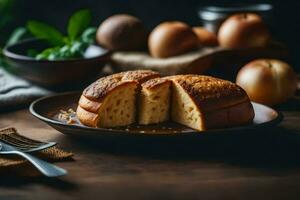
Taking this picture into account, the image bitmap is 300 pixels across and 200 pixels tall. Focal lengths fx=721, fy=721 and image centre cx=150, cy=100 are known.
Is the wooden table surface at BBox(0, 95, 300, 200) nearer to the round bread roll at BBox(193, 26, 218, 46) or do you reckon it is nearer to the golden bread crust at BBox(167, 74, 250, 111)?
the golden bread crust at BBox(167, 74, 250, 111)

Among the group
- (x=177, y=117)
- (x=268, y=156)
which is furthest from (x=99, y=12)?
(x=268, y=156)

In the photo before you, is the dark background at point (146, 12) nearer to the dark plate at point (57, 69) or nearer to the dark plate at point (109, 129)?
the dark plate at point (57, 69)

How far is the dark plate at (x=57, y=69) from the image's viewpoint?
2.07 metres

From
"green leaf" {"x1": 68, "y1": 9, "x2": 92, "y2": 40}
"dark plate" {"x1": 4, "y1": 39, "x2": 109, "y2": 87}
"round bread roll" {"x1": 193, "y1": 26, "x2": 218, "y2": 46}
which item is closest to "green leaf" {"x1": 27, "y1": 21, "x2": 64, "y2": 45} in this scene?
"green leaf" {"x1": 68, "y1": 9, "x2": 92, "y2": 40}

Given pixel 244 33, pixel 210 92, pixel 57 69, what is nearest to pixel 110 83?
pixel 210 92

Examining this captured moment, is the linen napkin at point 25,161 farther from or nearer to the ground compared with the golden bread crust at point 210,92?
nearer to the ground

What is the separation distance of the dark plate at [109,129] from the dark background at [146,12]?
2.81 ft

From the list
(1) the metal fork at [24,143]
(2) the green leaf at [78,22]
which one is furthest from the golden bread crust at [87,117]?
(2) the green leaf at [78,22]

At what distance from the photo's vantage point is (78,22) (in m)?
2.31

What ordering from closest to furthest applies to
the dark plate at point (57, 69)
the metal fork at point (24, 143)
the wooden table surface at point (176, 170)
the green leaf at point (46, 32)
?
1. the wooden table surface at point (176, 170)
2. the metal fork at point (24, 143)
3. the dark plate at point (57, 69)
4. the green leaf at point (46, 32)

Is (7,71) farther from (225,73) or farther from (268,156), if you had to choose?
(268,156)

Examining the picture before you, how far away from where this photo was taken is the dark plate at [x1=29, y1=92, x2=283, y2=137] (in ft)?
4.87

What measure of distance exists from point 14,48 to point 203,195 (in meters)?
1.19

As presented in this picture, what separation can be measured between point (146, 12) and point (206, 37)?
39cm
